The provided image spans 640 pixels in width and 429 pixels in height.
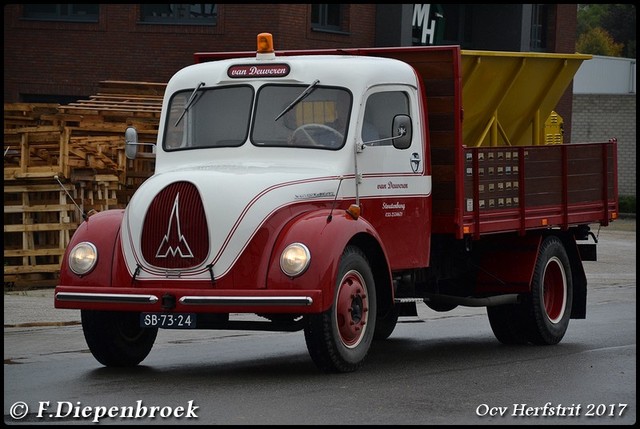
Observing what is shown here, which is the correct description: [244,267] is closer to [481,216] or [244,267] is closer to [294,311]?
[294,311]

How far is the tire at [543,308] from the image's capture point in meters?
13.9

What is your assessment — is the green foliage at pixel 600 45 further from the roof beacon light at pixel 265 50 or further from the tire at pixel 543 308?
the roof beacon light at pixel 265 50

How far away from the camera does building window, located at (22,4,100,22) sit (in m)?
31.6

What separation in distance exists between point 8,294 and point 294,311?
27.6 feet

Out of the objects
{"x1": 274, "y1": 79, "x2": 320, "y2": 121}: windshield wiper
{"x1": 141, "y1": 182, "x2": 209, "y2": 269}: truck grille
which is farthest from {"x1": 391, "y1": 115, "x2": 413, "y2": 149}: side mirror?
{"x1": 141, "y1": 182, "x2": 209, "y2": 269}: truck grille

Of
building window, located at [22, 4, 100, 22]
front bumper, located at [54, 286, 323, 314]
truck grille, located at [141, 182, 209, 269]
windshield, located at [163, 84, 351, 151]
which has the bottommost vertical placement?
front bumper, located at [54, 286, 323, 314]

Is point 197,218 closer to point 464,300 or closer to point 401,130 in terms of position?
point 401,130

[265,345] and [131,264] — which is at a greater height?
[131,264]

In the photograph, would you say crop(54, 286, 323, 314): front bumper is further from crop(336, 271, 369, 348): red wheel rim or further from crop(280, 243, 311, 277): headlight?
crop(336, 271, 369, 348): red wheel rim

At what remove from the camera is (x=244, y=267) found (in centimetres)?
1081

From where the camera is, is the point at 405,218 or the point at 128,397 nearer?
the point at 128,397

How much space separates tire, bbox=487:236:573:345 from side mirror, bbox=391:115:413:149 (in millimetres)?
2778

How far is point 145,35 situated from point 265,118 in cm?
1958

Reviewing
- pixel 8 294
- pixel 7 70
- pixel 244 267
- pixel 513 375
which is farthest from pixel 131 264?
pixel 7 70
